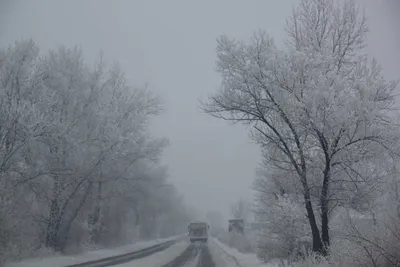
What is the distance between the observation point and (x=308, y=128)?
15.0 meters

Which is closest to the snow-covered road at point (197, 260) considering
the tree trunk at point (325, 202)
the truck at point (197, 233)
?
the tree trunk at point (325, 202)

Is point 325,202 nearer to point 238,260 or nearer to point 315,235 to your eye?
point 315,235

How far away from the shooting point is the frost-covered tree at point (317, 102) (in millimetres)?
14531

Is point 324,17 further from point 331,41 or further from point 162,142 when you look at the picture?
point 162,142

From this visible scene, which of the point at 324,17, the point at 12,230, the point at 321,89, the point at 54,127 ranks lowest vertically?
the point at 12,230

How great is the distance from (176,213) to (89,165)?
78.5 m

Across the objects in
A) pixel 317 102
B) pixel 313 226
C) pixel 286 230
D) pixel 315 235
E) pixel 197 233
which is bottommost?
pixel 197 233

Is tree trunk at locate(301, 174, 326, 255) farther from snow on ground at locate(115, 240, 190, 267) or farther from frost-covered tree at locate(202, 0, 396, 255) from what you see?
snow on ground at locate(115, 240, 190, 267)

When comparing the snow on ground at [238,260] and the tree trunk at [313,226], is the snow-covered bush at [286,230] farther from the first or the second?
the tree trunk at [313,226]

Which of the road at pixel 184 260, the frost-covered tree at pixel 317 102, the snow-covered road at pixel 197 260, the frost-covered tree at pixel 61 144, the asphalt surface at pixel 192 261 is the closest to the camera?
the frost-covered tree at pixel 317 102

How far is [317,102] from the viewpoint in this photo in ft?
47.6

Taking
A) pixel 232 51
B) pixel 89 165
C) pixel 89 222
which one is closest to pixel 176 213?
pixel 89 222

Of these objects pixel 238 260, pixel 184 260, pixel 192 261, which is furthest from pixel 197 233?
pixel 238 260

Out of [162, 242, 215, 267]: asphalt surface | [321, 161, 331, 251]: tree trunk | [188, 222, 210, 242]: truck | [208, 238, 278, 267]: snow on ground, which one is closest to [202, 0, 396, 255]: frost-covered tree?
[321, 161, 331, 251]: tree trunk
